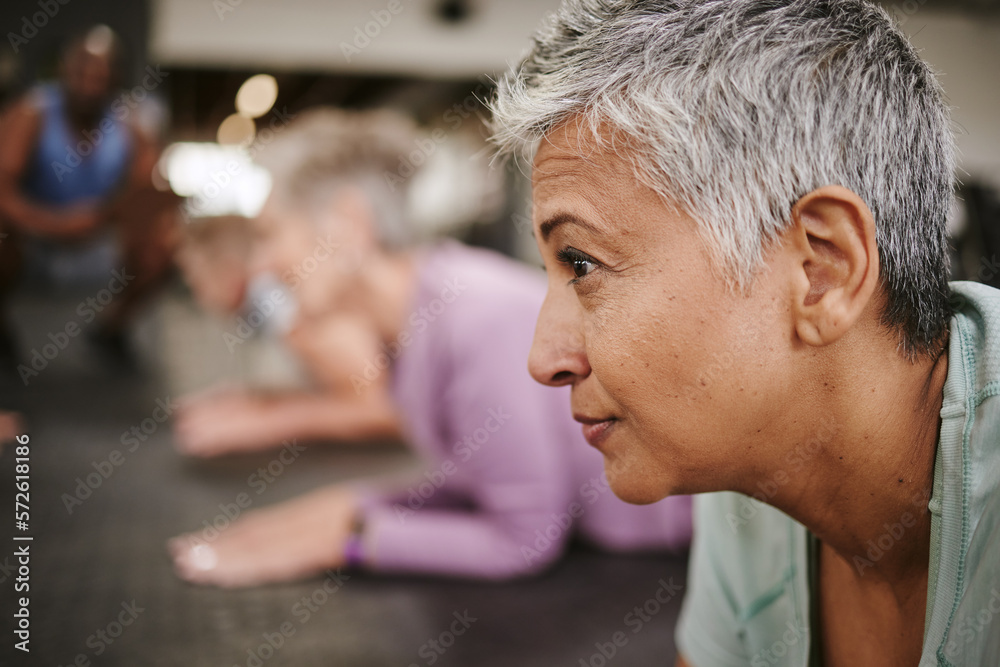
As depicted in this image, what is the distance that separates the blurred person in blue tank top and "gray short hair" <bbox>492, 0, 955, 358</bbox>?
9.13 ft

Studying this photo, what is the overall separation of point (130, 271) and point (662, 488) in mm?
3208

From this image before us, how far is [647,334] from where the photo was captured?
1.77 feet

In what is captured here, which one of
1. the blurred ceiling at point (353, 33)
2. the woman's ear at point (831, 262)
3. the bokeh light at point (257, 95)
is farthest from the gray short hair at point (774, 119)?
the bokeh light at point (257, 95)

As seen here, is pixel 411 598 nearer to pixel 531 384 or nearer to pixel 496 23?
pixel 531 384

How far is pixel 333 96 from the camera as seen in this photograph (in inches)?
306

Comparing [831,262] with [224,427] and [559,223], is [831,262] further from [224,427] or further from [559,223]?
[224,427]

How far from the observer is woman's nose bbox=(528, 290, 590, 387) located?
0.59 metres

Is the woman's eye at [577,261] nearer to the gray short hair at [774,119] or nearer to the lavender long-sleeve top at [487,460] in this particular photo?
the gray short hair at [774,119]

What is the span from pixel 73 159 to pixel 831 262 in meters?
2.94

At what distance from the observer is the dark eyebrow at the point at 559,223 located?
547 millimetres

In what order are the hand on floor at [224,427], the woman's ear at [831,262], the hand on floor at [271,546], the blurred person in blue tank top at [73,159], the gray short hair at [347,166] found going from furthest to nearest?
the blurred person in blue tank top at [73,159] → the hand on floor at [224,427] → the gray short hair at [347,166] → the hand on floor at [271,546] → the woman's ear at [831,262]

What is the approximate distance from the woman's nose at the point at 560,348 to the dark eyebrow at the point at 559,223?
0.06 metres

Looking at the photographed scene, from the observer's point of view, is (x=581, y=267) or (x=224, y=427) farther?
(x=224, y=427)

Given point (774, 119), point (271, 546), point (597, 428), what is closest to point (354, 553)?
point (271, 546)
